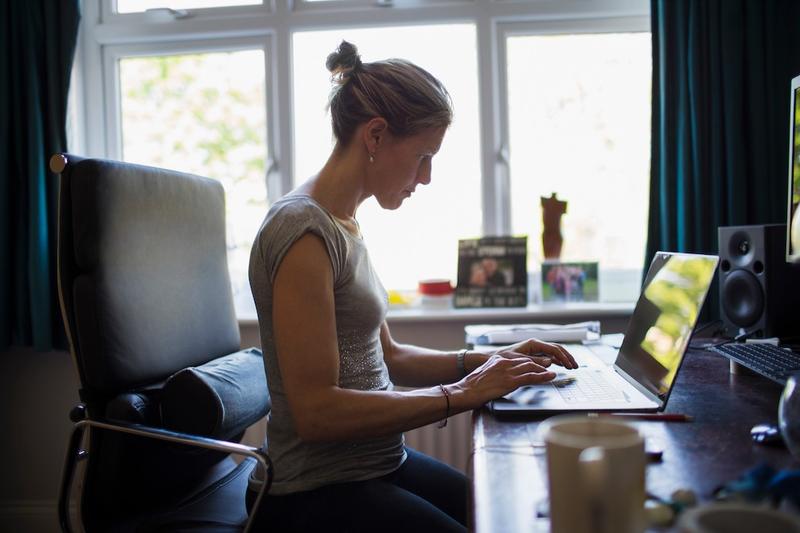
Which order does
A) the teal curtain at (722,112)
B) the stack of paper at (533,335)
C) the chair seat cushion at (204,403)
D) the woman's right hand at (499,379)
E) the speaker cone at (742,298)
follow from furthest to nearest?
the teal curtain at (722,112), the stack of paper at (533,335), the speaker cone at (742,298), the chair seat cushion at (204,403), the woman's right hand at (499,379)

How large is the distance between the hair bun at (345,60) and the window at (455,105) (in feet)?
3.89

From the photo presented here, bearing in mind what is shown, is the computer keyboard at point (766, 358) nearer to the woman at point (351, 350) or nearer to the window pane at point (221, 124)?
the woman at point (351, 350)

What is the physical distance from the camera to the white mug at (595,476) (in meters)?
0.49

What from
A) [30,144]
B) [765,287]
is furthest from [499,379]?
[30,144]

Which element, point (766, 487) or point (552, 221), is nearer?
point (766, 487)

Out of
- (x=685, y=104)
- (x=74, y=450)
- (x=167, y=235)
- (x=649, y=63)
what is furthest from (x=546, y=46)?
(x=74, y=450)

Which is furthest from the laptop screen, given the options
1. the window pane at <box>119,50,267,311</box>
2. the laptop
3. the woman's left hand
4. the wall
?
the wall

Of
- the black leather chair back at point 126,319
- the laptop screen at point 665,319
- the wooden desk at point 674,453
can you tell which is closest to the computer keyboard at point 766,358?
the wooden desk at point 674,453

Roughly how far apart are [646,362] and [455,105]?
1.46m

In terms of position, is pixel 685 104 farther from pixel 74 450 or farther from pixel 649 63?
pixel 74 450

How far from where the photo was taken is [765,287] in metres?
1.55

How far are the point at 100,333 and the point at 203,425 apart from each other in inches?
9.4

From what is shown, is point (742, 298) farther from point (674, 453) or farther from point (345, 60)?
point (345, 60)

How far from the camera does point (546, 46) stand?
245cm
